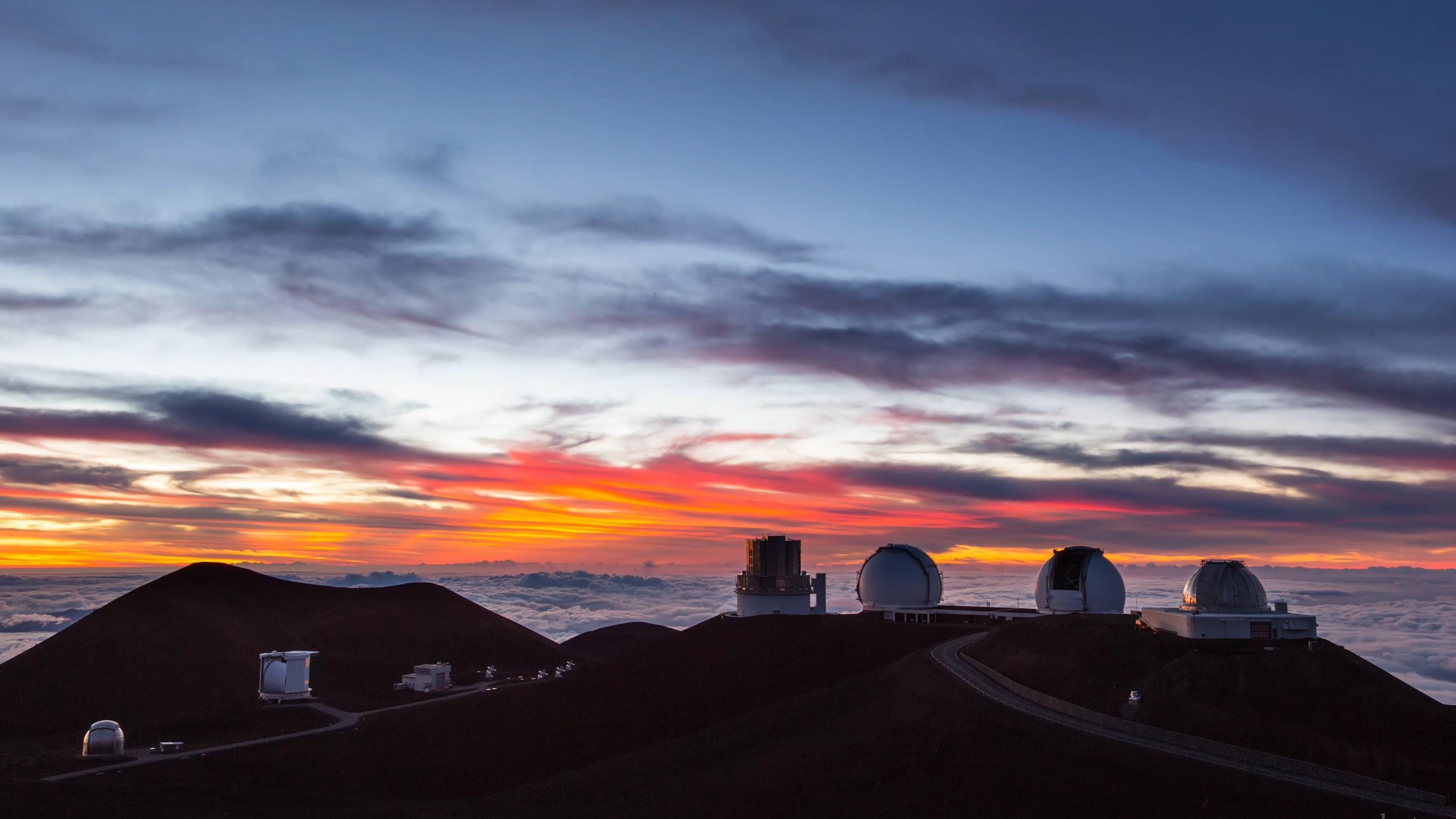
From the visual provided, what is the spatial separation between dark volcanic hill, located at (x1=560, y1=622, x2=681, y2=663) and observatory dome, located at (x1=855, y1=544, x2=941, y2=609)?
3527 cm

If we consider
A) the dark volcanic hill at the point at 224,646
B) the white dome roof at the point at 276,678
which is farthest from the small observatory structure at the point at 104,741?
the white dome roof at the point at 276,678

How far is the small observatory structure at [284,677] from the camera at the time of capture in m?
70.5

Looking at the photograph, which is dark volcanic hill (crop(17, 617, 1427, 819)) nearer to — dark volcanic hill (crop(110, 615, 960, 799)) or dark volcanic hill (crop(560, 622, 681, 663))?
dark volcanic hill (crop(110, 615, 960, 799))

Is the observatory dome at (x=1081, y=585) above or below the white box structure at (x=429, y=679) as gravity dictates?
above

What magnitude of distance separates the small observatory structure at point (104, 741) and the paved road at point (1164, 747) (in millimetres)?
41905

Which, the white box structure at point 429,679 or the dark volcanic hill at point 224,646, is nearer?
the dark volcanic hill at point 224,646

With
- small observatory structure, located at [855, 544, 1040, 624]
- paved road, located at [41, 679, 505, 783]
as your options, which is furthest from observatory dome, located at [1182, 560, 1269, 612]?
paved road, located at [41, 679, 505, 783]

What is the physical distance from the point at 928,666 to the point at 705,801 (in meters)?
16.7

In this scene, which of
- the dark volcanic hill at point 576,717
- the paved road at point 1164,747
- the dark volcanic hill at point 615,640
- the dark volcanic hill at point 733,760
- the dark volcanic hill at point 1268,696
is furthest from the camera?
the dark volcanic hill at point 615,640

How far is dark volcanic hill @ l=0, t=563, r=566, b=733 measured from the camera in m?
67.1

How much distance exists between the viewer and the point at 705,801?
3634 centimetres

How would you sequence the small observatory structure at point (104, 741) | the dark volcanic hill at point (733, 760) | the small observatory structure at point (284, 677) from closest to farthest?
the dark volcanic hill at point (733, 760)
the small observatory structure at point (104, 741)
the small observatory structure at point (284, 677)

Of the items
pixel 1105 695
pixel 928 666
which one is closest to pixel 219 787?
pixel 928 666

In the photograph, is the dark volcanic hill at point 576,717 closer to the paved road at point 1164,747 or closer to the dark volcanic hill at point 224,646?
the paved road at point 1164,747
